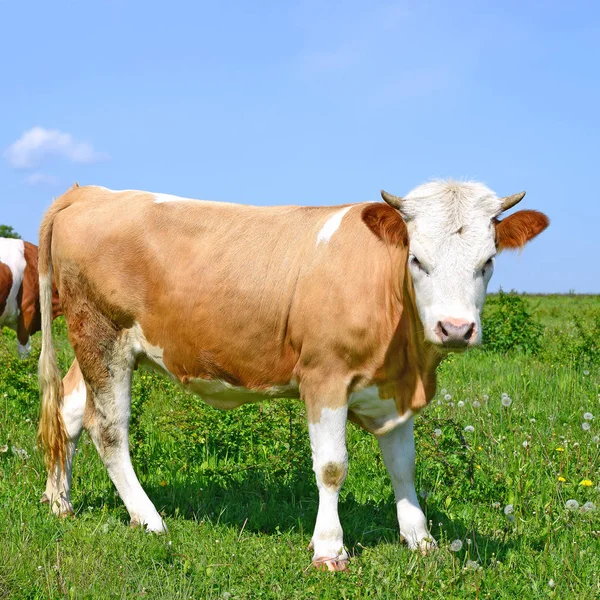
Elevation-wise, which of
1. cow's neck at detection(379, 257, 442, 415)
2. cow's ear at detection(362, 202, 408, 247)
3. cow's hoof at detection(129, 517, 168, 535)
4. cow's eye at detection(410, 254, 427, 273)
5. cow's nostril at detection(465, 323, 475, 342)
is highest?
cow's ear at detection(362, 202, 408, 247)

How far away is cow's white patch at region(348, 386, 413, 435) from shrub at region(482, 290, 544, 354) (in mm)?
6763

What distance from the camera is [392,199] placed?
14.6 feet

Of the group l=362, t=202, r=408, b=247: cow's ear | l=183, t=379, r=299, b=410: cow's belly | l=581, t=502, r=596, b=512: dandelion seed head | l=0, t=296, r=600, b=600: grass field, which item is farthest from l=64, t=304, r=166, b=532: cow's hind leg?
l=581, t=502, r=596, b=512: dandelion seed head

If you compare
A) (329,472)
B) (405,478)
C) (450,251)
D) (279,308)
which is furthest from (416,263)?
(405,478)

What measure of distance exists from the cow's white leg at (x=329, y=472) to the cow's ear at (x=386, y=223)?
3.56ft

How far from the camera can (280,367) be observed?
16.4 ft

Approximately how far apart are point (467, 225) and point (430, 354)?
3.12 feet

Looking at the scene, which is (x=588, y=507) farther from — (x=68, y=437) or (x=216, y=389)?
(x=68, y=437)

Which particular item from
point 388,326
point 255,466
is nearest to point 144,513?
point 255,466

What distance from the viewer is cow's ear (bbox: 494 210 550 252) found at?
4555 mm

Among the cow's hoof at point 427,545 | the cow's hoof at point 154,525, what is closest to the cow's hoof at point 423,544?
the cow's hoof at point 427,545

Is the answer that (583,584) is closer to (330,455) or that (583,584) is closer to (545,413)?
(330,455)

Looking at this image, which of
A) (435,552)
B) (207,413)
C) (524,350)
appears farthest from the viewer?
(524,350)

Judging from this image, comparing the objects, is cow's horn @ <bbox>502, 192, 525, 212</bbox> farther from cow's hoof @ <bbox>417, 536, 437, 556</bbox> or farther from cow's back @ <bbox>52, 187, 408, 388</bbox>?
cow's hoof @ <bbox>417, 536, 437, 556</bbox>
